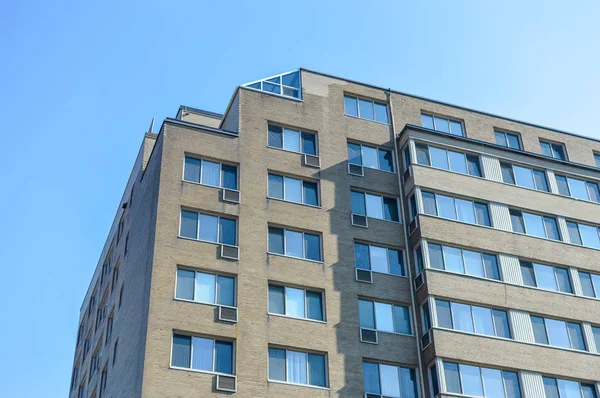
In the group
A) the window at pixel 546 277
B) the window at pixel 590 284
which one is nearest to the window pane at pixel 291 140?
the window at pixel 546 277

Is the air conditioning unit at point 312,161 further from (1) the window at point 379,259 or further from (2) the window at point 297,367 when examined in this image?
(2) the window at point 297,367

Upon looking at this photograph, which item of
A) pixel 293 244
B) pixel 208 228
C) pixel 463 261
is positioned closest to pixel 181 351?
pixel 208 228

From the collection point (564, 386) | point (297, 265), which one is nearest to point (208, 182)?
point (297, 265)

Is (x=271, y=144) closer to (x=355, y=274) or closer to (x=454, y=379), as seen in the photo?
(x=355, y=274)

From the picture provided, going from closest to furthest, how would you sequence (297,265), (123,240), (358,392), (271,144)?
(358,392), (297,265), (271,144), (123,240)

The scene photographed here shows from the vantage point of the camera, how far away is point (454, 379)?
117 ft

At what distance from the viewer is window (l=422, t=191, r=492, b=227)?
4056 cm

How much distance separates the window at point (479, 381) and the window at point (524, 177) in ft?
36.5

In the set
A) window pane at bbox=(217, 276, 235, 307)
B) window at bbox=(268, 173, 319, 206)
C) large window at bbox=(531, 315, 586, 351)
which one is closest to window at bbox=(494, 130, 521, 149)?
large window at bbox=(531, 315, 586, 351)

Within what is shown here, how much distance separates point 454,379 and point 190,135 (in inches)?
656

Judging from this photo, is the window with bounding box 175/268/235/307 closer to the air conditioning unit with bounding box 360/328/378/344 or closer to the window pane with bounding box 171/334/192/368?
the window pane with bounding box 171/334/192/368

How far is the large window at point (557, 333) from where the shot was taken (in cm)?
3862

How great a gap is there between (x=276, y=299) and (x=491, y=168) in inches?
554

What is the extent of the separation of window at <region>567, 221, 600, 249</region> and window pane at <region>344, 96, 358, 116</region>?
41.6ft
